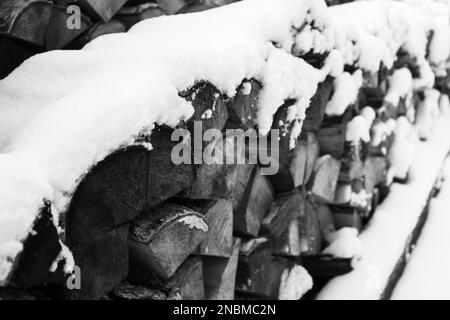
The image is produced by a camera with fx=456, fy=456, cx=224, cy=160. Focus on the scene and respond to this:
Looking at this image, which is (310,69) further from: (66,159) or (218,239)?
(66,159)

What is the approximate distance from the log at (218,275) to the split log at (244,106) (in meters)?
0.39

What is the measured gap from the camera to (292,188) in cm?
169

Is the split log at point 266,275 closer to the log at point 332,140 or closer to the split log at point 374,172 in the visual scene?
the log at point 332,140

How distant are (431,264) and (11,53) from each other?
185 cm

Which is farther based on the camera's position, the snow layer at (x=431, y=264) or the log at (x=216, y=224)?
the snow layer at (x=431, y=264)

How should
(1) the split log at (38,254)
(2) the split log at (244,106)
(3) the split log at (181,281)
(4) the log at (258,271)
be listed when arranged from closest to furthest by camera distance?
(1) the split log at (38,254), (3) the split log at (181,281), (2) the split log at (244,106), (4) the log at (258,271)

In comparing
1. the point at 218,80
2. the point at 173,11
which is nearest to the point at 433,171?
the point at 173,11

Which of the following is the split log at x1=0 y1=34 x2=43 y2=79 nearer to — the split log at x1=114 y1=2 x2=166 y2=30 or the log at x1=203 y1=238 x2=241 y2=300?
the split log at x1=114 y1=2 x2=166 y2=30

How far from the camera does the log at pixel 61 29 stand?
4.48 ft

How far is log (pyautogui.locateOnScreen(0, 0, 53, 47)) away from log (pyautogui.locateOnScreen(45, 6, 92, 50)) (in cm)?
3

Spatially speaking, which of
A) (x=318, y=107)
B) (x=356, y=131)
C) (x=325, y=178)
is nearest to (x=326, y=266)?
(x=325, y=178)

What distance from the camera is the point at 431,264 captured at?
202cm

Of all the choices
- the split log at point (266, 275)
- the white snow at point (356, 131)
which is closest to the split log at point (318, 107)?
the white snow at point (356, 131)

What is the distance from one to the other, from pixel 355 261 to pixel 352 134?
21.6 inches
